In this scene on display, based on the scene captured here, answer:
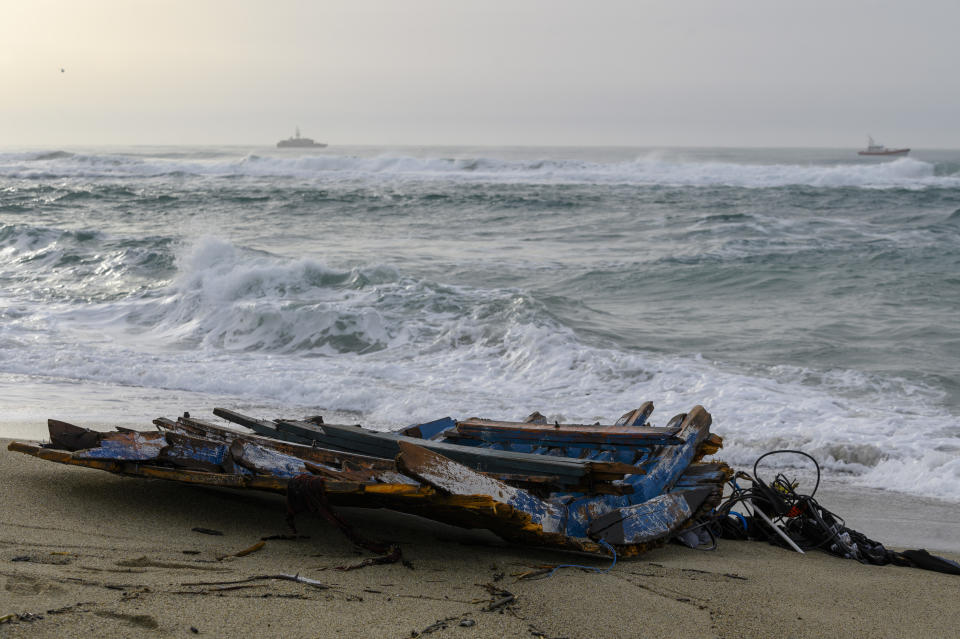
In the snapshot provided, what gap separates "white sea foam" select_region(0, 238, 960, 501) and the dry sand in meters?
2.61

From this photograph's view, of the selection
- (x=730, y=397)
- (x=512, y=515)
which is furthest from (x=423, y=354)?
(x=512, y=515)

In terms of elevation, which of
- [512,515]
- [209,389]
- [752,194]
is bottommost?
[209,389]

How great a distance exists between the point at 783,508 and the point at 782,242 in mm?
15319

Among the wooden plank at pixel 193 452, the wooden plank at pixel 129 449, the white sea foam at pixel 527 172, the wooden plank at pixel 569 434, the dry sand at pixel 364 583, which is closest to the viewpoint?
the dry sand at pixel 364 583

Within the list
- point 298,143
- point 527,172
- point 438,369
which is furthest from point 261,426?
point 298,143

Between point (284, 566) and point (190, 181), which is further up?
point (190, 181)

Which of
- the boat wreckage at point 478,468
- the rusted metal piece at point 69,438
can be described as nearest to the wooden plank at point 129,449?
the boat wreckage at point 478,468

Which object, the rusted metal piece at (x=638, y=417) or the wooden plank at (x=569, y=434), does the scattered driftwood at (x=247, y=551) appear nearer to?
the wooden plank at (x=569, y=434)

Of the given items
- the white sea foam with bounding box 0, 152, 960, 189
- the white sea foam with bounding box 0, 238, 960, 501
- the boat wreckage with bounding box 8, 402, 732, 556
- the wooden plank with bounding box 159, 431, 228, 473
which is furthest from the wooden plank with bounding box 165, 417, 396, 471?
the white sea foam with bounding box 0, 152, 960, 189

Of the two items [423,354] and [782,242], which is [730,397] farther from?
[782,242]

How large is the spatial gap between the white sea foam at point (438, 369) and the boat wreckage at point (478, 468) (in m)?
2.35

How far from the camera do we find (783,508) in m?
4.25

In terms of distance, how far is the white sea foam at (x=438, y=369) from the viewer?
255 inches

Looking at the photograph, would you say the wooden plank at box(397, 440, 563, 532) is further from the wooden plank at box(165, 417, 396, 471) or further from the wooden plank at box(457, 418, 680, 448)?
the wooden plank at box(457, 418, 680, 448)
